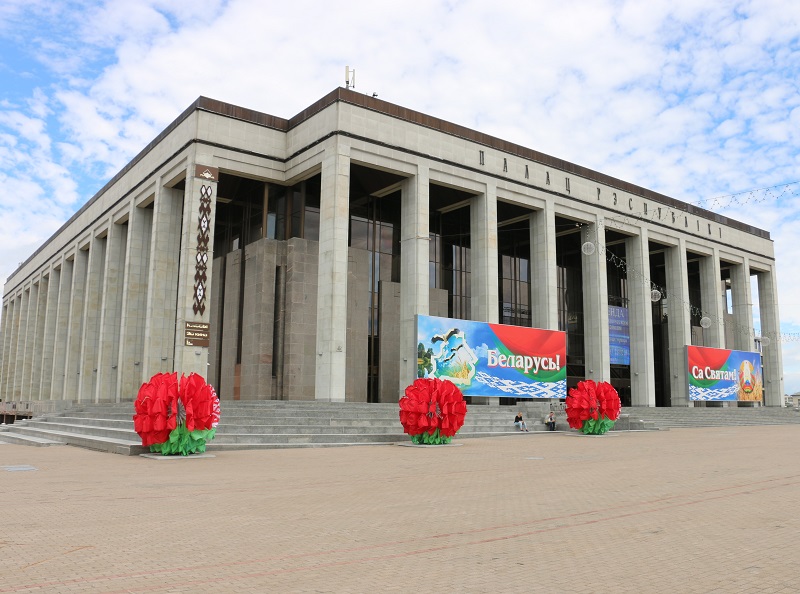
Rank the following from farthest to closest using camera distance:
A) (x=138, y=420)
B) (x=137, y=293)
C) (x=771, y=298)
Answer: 1. (x=771, y=298)
2. (x=137, y=293)
3. (x=138, y=420)

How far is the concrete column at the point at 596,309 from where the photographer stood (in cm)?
4481

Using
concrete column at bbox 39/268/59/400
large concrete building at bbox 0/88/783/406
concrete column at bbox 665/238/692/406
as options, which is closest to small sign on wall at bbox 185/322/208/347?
large concrete building at bbox 0/88/783/406

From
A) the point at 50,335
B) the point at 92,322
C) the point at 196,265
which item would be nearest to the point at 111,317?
the point at 92,322

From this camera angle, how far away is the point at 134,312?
39781mm

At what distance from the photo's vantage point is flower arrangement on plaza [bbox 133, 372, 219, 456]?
18.0m

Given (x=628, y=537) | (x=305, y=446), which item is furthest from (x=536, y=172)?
(x=628, y=537)

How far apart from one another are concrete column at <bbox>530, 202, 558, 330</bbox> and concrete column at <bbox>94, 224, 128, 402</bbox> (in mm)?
25897

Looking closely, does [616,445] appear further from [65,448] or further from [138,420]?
[65,448]

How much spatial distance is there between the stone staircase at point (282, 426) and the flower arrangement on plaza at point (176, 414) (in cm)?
126

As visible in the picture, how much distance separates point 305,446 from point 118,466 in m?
7.26

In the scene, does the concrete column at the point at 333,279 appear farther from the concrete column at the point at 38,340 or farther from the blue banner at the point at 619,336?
the concrete column at the point at 38,340

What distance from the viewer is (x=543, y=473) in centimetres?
1471

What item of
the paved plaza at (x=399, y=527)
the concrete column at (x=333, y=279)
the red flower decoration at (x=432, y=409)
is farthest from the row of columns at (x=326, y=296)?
the paved plaza at (x=399, y=527)

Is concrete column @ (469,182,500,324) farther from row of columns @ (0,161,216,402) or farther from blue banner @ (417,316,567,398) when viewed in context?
row of columns @ (0,161,216,402)
